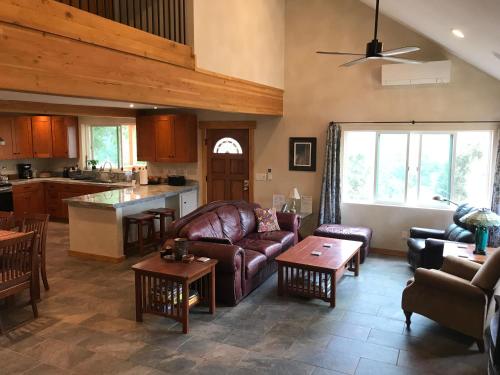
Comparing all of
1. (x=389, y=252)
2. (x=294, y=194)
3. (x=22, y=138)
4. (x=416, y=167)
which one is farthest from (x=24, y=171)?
(x=416, y=167)

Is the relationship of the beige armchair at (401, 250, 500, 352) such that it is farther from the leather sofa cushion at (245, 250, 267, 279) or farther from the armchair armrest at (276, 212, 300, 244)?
the armchair armrest at (276, 212, 300, 244)

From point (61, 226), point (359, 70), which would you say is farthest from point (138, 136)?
point (359, 70)

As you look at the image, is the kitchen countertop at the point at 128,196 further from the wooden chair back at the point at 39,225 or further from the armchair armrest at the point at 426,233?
the armchair armrest at the point at 426,233

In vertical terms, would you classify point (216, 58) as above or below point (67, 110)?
above

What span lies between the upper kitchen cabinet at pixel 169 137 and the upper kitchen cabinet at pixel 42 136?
2247 mm

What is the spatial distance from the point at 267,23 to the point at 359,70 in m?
1.62

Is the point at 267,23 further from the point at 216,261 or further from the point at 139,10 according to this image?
the point at 216,261

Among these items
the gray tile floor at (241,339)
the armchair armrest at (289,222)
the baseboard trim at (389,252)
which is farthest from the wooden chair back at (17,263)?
the baseboard trim at (389,252)

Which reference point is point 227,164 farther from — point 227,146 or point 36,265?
point 36,265

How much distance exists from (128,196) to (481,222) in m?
4.85

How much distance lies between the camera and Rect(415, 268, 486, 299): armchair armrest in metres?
3.54

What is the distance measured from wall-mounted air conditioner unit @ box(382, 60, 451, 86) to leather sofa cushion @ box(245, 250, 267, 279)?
10.9ft

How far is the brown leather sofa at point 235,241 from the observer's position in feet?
14.5

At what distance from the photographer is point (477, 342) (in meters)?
3.59
